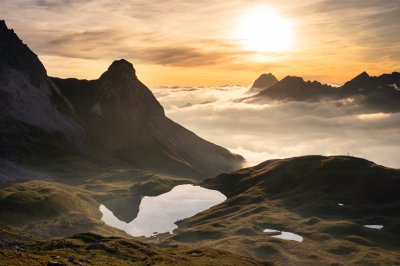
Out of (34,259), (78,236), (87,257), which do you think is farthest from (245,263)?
(34,259)

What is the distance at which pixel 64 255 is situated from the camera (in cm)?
10950

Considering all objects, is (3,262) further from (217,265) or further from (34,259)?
(217,265)

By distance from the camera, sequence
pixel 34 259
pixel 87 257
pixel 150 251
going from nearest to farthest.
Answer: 1. pixel 34 259
2. pixel 87 257
3. pixel 150 251

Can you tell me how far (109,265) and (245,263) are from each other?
7267cm

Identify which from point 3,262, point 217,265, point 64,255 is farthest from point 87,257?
point 217,265

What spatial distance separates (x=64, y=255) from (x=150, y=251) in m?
39.8

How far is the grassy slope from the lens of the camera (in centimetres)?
9354

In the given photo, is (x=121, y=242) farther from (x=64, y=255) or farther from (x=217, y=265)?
(x=64, y=255)

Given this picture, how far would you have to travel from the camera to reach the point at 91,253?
395 ft

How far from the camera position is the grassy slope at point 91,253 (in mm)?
93537

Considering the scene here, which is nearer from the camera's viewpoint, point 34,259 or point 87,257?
point 34,259

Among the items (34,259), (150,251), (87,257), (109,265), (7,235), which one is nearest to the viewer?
(34,259)

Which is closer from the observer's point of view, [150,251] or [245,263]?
[150,251]

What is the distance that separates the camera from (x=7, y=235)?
135000mm
